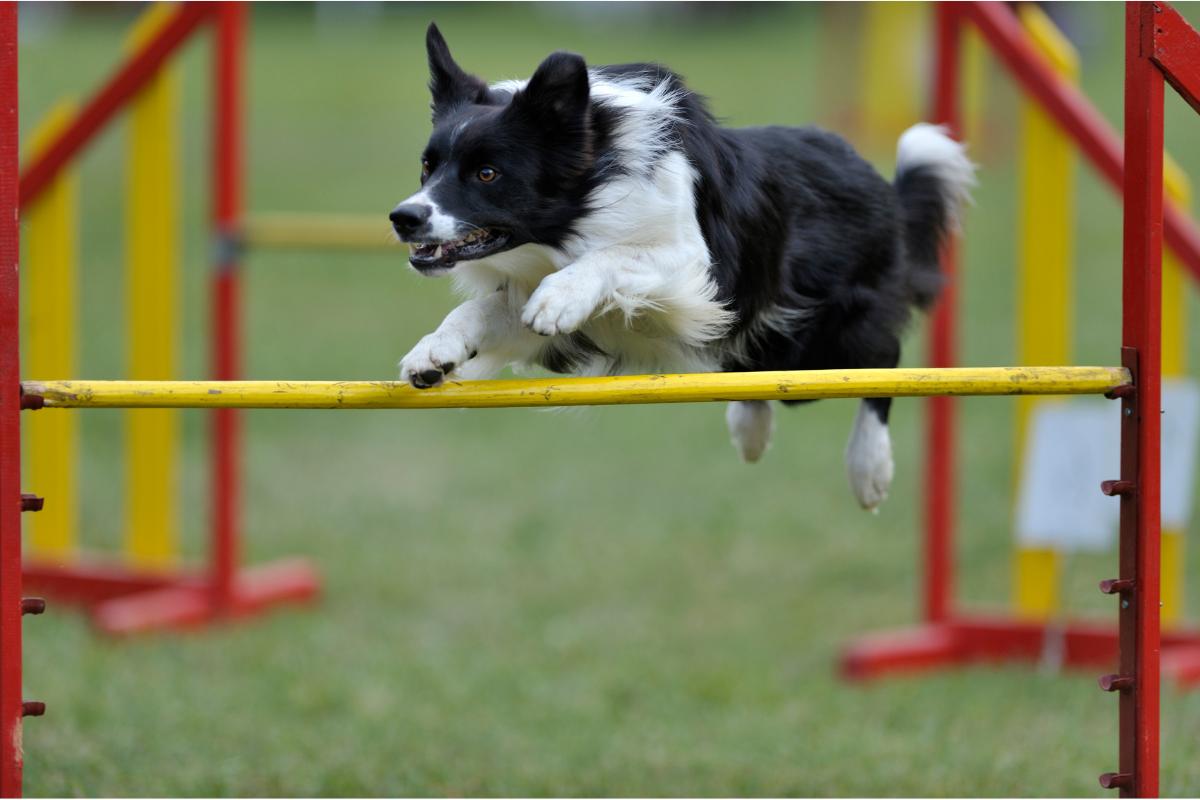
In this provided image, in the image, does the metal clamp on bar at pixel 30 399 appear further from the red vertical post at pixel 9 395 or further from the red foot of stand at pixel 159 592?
the red foot of stand at pixel 159 592

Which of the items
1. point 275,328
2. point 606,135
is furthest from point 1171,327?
point 275,328

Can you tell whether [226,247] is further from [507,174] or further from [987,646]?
[987,646]

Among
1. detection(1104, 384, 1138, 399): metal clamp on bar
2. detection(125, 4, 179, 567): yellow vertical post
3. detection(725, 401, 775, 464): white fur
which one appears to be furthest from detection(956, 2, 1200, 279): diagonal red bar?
detection(125, 4, 179, 567): yellow vertical post

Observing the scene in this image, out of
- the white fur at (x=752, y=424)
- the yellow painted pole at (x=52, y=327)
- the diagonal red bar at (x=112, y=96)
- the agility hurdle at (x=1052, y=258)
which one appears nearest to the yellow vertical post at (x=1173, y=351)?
the agility hurdle at (x=1052, y=258)

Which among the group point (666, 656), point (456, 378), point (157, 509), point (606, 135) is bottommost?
point (666, 656)

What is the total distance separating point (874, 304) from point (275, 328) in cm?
885

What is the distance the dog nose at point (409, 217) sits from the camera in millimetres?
2963

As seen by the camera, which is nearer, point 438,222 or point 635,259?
point 438,222

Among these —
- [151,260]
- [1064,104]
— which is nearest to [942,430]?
[1064,104]

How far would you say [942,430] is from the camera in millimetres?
5902

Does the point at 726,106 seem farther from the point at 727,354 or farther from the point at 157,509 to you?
the point at 727,354

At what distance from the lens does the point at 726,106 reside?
1892 centimetres

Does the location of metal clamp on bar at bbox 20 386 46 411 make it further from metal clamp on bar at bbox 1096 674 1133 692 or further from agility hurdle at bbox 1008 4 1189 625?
agility hurdle at bbox 1008 4 1189 625

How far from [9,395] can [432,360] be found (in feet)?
2.78
